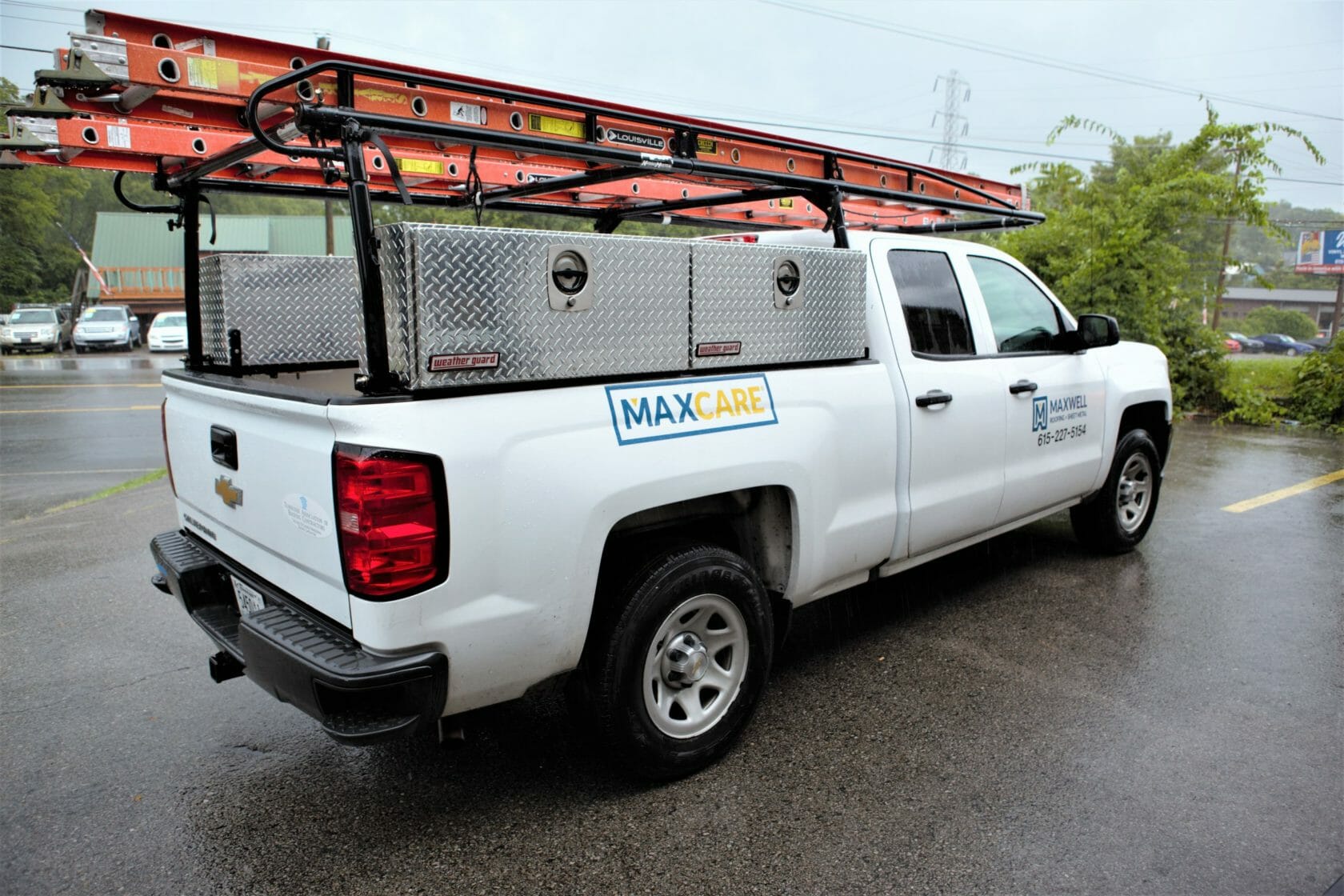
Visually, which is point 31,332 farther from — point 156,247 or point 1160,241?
point 1160,241

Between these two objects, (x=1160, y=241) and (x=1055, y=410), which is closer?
(x=1055, y=410)

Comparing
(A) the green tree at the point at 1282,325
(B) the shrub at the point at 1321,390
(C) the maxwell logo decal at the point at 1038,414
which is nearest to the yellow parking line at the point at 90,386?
(C) the maxwell logo decal at the point at 1038,414

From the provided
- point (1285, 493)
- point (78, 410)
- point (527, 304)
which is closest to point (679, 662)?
point (527, 304)

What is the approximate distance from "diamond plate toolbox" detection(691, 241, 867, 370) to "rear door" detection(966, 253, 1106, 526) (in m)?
1.15

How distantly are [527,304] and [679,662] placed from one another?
133 centimetres

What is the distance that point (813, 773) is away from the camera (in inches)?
125

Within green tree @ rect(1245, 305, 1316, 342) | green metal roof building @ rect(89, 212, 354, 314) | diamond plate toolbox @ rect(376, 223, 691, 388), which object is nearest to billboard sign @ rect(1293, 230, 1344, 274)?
green tree @ rect(1245, 305, 1316, 342)

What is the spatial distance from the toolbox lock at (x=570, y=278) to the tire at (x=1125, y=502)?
4.00m

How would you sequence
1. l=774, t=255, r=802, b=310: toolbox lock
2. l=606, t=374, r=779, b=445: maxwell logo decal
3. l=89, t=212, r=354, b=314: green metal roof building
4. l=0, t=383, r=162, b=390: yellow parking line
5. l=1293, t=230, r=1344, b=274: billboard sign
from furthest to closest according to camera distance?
l=89, t=212, r=354, b=314: green metal roof building
l=1293, t=230, r=1344, b=274: billboard sign
l=0, t=383, r=162, b=390: yellow parking line
l=774, t=255, r=802, b=310: toolbox lock
l=606, t=374, r=779, b=445: maxwell logo decal

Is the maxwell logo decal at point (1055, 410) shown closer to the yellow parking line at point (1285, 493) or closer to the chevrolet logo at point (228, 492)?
the yellow parking line at point (1285, 493)

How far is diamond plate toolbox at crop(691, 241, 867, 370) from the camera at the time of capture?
313 centimetres

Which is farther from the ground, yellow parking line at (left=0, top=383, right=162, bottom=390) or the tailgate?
the tailgate

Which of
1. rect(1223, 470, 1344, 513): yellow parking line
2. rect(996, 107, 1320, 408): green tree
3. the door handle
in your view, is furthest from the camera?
rect(996, 107, 1320, 408): green tree

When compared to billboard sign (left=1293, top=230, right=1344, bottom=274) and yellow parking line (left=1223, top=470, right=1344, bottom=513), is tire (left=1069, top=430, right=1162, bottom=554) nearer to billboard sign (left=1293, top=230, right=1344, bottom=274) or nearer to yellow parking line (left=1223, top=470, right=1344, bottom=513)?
yellow parking line (left=1223, top=470, right=1344, bottom=513)
